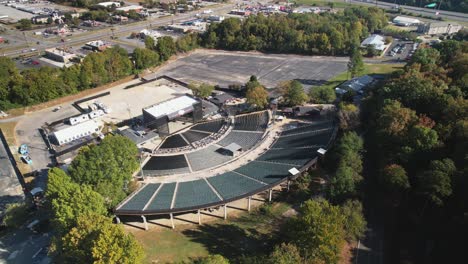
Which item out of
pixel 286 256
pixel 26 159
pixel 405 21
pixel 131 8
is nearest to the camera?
pixel 286 256

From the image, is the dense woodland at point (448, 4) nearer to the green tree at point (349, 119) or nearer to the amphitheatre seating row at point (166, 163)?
the green tree at point (349, 119)

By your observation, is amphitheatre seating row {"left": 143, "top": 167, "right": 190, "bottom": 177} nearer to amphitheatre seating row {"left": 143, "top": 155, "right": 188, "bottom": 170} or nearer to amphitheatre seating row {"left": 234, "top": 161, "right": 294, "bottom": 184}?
amphitheatre seating row {"left": 143, "top": 155, "right": 188, "bottom": 170}

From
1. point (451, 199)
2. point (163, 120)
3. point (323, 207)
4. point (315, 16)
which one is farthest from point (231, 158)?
point (315, 16)

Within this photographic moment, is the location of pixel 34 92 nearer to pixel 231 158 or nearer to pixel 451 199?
pixel 231 158

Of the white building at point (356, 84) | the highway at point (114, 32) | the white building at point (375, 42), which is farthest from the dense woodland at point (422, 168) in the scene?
the highway at point (114, 32)

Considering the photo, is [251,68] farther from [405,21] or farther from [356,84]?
[405,21]

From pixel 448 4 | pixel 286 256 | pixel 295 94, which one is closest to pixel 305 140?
pixel 295 94
